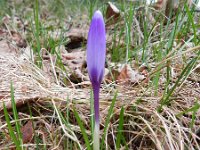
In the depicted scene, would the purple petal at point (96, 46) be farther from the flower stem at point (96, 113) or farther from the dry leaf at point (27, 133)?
the dry leaf at point (27, 133)

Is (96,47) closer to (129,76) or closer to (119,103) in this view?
(119,103)

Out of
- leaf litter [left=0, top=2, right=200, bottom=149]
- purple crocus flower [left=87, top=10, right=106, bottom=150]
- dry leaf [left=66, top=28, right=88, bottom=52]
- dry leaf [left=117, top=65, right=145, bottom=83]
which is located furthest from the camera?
dry leaf [left=66, top=28, right=88, bottom=52]

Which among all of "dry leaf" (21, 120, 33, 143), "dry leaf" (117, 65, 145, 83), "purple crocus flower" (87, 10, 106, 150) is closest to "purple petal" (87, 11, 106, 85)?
"purple crocus flower" (87, 10, 106, 150)

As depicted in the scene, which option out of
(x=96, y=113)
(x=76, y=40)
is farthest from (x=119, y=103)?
(x=76, y=40)

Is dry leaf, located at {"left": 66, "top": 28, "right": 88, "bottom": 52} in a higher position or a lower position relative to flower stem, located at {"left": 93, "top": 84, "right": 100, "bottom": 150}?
higher

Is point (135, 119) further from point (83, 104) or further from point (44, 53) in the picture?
point (44, 53)

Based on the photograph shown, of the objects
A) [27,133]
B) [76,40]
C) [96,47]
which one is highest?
[76,40]

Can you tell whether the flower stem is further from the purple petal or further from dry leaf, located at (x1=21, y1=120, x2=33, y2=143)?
dry leaf, located at (x1=21, y1=120, x2=33, y2=143)

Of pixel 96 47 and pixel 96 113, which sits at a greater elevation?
pixel 96 47
